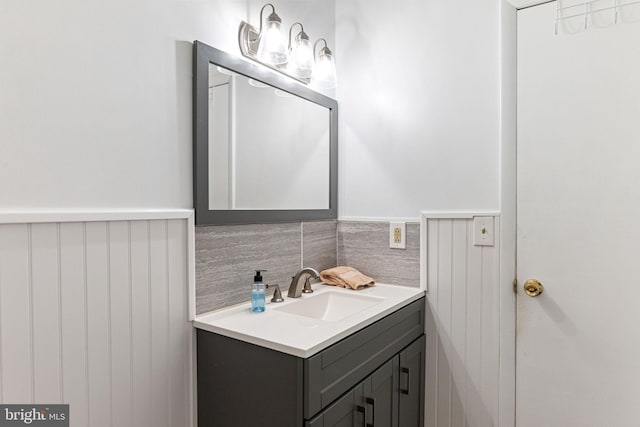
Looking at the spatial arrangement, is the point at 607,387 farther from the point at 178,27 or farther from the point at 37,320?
the point at 178,27

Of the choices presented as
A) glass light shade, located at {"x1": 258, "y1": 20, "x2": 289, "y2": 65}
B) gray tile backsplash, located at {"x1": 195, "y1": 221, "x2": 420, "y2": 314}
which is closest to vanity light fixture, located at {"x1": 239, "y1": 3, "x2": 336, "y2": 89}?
glass light shade, located at {"x1": 258, "y1": 20, "x2": 289, "y2": 65}

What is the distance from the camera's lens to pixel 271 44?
57.7 inches

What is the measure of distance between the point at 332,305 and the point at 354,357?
48cm

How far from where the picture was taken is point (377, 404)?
1.31 metres

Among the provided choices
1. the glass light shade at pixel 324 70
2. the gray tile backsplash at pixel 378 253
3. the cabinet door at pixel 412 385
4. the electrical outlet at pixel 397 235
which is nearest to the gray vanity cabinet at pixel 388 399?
the cabinet door at pixel 412 385

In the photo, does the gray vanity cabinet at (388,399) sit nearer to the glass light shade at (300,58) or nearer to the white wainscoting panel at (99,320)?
the white wainscoting panel at (99,320)

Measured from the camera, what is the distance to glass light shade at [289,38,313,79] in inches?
63.7

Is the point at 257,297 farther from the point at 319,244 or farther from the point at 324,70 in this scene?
the point at 324,70

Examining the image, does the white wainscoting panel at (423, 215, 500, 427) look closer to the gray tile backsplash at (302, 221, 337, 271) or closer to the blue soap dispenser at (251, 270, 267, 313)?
the gray tile backsplash at (302, 221, 337, 271)

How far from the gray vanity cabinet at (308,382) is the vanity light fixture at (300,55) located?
111 cm

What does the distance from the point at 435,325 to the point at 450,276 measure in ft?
0.78

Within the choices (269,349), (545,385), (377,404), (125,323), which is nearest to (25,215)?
(125,323)
